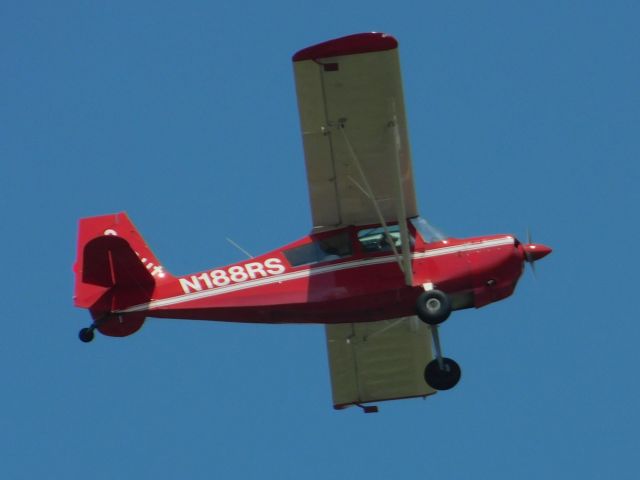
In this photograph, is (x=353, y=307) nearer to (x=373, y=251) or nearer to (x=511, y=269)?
(x=373, y=251)

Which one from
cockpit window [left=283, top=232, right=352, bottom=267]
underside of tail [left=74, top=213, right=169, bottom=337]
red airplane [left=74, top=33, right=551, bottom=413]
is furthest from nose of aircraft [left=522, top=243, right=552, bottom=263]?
underside of tail [left=74, top=213, right=169, bottom=337]

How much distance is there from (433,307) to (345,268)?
1163mm

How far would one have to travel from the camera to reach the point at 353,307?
Answer: 1739cm

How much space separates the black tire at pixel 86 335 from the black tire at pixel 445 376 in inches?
161

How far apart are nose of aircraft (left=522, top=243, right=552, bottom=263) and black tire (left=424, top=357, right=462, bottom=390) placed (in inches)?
63.4

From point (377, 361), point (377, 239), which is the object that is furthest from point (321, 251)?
point (377, 361)

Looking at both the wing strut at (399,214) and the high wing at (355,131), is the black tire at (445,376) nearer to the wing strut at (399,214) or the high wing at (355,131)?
the wing strut at (399,214)

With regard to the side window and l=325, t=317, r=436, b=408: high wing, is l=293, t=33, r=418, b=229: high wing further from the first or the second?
l=325, t=317, r=436, b=408: high wing

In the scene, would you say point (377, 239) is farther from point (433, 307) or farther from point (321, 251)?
point (433, 307)

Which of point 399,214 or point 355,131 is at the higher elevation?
point 355,131

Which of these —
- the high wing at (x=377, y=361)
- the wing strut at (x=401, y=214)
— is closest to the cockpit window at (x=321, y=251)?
the wing strut at (x=401, y=214)

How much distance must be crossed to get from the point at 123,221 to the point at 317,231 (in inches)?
102

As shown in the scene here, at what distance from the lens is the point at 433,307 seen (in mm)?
17125

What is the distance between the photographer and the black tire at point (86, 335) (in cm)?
1733
